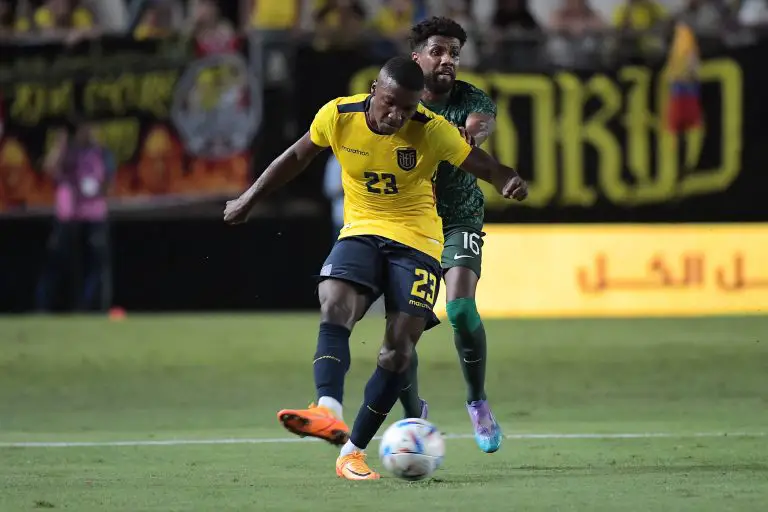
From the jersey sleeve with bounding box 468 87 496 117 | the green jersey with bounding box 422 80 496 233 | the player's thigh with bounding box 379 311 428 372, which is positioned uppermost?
the jersey sleeve with bounding box 468 87 496 117

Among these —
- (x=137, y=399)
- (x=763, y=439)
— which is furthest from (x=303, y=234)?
(x=763, y=439)

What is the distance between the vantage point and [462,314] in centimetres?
827

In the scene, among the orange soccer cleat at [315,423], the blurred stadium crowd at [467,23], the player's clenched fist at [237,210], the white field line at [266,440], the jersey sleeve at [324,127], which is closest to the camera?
the orange soccer cleat at [315,423]

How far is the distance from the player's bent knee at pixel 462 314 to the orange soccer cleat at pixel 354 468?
1.30 metres

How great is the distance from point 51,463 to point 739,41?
12770mm

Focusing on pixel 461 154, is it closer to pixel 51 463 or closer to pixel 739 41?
pixel 51 463

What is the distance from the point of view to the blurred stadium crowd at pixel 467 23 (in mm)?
18688

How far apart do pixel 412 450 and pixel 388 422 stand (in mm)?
2796

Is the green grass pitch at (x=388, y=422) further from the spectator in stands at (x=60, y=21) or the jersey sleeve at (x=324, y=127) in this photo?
the spectator in stands at (x=60, y=21)

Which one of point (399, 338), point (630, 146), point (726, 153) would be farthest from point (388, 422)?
point (726, 153)

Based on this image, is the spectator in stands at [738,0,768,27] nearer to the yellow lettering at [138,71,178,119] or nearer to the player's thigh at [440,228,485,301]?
the yellow lettering at [138,71,178,119]

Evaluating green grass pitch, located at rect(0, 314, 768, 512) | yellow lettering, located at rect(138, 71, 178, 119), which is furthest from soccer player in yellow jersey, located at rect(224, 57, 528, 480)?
yellow lettering, located at rect(138, 71, 178, 119)

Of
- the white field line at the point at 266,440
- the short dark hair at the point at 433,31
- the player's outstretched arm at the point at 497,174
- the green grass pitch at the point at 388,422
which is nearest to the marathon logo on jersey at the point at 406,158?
the player's outstretched arm at the point at 497,174

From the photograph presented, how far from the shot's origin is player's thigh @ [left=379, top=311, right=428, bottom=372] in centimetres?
705
